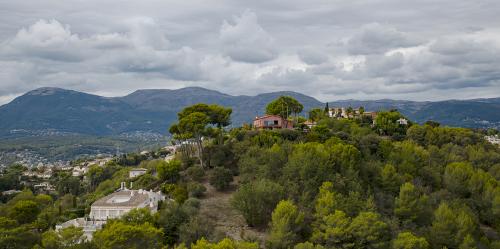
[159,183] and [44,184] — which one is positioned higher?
[159,183]

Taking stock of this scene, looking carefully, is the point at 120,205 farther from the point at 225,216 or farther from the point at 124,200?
the point at 225,216

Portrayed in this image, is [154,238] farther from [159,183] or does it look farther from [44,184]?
[44,184]

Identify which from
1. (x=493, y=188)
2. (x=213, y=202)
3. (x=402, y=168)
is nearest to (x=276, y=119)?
(x=402, y=168)

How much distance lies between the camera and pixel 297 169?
5319cm

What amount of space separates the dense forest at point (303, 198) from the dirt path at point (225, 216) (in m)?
0.73

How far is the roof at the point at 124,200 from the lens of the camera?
48562 millimetres

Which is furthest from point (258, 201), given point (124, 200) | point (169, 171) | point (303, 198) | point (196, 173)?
point (169, 171)

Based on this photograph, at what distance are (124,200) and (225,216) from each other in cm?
1095

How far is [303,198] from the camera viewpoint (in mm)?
48875

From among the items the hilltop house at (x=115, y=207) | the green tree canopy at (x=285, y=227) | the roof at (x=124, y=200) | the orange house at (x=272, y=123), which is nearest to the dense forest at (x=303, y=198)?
the green tree canopy at (x=285, y=227)

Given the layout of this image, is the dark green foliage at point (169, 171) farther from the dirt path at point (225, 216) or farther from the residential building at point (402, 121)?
the residential building at point (402, 121)

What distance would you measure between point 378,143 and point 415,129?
17.0 m

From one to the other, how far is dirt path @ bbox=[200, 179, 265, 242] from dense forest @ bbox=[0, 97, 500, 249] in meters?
0.73

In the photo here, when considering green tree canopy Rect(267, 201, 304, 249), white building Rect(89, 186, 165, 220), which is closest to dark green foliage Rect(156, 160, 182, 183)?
white building Rect(89, 186, 165, 220)
